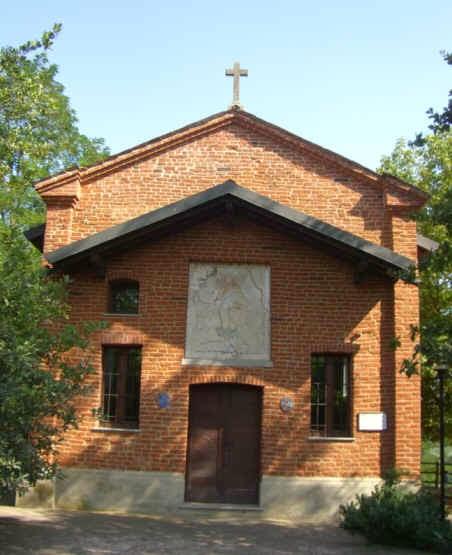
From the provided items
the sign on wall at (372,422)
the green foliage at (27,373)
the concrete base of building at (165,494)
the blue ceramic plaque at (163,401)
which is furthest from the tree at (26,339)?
the sign on wall at (372,422)

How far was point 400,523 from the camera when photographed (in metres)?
9.41

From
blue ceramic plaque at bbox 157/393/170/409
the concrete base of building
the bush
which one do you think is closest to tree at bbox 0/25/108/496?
the concrete base of building

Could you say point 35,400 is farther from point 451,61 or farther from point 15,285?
point 451,61

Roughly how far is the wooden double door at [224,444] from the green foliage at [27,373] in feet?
10.4

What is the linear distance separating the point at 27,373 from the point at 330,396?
6081 mm

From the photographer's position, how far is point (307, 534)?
33.9 ft

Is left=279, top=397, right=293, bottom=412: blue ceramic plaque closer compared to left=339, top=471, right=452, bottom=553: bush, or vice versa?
left=339, top=471, right=452, bottom=553: bush

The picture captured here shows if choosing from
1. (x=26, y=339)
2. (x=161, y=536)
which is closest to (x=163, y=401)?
(x=161, y=536)

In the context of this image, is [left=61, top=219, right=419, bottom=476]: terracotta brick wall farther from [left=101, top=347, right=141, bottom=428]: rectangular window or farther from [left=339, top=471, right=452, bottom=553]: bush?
[left=339, top=471, right=452, bottom=553]: bush

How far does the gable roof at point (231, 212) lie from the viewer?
1162cm

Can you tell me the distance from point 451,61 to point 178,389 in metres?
7.25

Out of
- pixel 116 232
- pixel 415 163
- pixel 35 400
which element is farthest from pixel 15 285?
pixel 415 163

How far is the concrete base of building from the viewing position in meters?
11.6

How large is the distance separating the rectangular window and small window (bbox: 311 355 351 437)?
3381 millimetres
